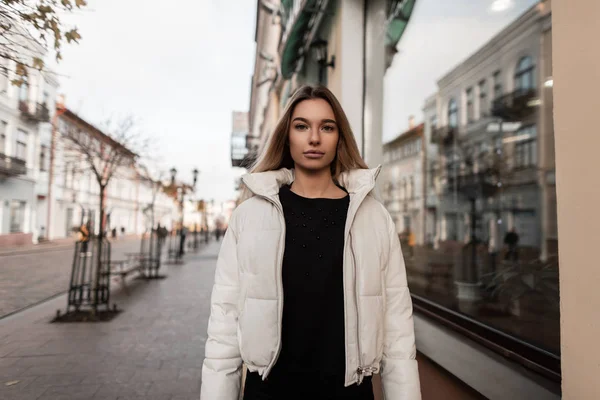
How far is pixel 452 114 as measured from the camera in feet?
47.5

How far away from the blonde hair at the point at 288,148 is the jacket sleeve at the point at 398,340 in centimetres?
49

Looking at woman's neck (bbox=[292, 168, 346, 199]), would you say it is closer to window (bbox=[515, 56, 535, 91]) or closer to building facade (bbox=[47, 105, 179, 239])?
building facade (bbox=[47, 105, 179, 239])

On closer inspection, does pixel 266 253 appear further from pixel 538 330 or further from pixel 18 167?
pixel 538 330

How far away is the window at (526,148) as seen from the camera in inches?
509

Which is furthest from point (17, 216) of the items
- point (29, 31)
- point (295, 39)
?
point (295, 39)

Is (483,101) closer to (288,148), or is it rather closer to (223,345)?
(288,148)

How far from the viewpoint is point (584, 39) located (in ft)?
4.50

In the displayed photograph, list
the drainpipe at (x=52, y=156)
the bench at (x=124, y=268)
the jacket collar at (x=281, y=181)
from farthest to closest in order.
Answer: the bench at (x=124, y=268), the drainpipe at (x=52, y=156), the jacket collar at (x=281, y=181)

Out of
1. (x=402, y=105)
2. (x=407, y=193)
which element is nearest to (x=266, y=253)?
(x=402, y=105)

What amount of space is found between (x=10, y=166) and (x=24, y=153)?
24 cm

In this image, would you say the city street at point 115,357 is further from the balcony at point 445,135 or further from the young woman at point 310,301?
the balcony at point 445,135

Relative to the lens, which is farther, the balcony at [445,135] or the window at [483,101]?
the balcony at [445,135]

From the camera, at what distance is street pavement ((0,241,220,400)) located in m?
2.22

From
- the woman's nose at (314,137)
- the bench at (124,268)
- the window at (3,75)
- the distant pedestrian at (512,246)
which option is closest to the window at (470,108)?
the distant pedestrian at (512,246)
